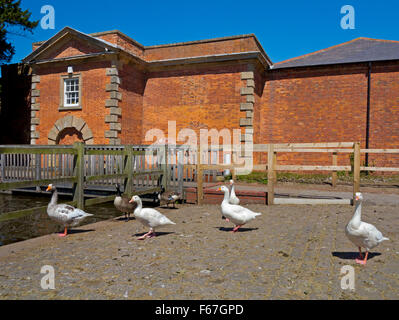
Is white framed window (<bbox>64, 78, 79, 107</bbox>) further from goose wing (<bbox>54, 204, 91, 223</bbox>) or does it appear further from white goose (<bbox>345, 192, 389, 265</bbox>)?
white goose (<bbox>345, 192, 389, 265</bbox>)

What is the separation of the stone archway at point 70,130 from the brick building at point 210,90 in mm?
57

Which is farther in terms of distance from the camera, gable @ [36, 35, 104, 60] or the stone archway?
the stone archway

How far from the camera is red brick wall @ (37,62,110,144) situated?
17.9 metres

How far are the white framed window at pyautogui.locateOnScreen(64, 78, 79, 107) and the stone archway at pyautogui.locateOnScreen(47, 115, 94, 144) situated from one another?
90cm

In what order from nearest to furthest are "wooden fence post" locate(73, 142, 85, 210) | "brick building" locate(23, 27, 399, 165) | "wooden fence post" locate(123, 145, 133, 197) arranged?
1. "wooden fence post" locate(73, 142, 85, 210)
2. "wooden fence post" locate(123, 145, 133, 197)
3. "brick building" locate(23, 27, 399, 165)

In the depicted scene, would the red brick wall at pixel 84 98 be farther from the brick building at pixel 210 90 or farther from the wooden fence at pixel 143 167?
the wooden fence at pixel 143 167

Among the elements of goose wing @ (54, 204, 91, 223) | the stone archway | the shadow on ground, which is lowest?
the shadow on ground

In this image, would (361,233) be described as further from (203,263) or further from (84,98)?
(84,98)

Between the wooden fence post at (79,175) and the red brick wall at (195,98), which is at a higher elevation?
the red brick wall at (195,98)

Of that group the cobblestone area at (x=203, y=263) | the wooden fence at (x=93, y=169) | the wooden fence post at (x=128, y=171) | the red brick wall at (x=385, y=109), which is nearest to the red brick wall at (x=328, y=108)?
the red brick wall at (x=385, y=109)

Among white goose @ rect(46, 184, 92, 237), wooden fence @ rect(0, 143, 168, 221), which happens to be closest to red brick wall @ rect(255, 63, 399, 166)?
wooden fence @ rect(0, 143, 168, 221)

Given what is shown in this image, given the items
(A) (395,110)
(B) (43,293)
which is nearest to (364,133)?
(A) (395,110)

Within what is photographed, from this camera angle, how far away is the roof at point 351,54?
17.6 metres

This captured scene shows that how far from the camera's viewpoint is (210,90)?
18375mm
